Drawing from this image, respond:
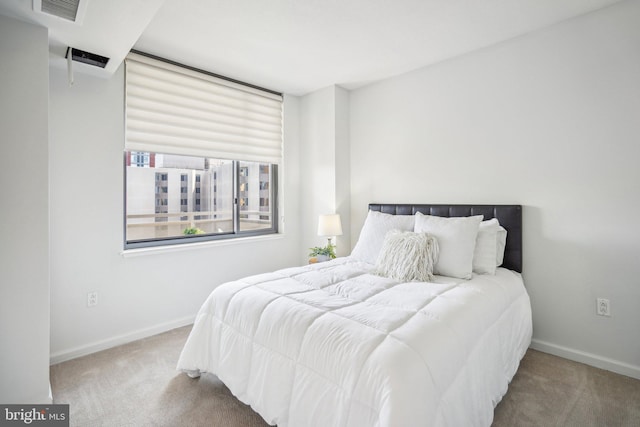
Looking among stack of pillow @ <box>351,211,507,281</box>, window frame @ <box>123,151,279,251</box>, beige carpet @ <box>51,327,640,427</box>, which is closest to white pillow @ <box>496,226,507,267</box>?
stack of pillow @ <box>351,211,507,281</box>

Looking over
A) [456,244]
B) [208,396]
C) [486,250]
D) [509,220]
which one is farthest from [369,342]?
[509,220]

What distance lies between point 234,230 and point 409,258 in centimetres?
217

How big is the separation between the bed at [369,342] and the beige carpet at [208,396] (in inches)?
5.5

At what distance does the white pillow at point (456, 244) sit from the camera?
2.29 metres

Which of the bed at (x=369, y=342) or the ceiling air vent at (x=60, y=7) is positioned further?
the ceiling air vent at (x=60, y=7)

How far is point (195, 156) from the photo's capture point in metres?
3.19

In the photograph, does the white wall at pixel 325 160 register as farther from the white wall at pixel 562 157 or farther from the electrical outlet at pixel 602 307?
the electrical outlet at pixel 602 307

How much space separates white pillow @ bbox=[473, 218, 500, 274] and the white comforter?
129mm

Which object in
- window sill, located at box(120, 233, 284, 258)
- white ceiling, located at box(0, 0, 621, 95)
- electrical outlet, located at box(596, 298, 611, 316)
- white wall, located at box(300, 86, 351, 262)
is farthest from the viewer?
white wall, located at box(300, 86, 351, 262)

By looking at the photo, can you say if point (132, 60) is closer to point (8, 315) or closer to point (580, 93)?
point (8, 315)

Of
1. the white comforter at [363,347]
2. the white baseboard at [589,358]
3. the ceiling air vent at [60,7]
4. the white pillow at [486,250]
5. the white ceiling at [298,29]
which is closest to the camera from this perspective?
the white comforter at [363,347]

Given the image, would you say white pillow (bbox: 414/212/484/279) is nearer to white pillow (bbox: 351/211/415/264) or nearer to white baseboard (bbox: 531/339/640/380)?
white pillow (bbox: 351/211/415/264)

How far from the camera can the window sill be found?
110 inches

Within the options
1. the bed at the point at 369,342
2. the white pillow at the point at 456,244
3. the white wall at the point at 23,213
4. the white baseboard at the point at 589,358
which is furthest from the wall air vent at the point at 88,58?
the white baseboard at the point at 589,358
